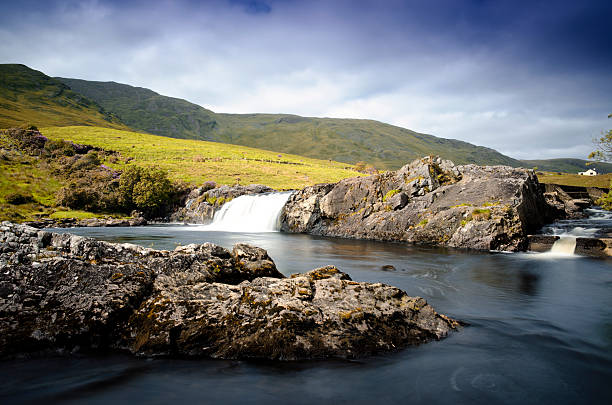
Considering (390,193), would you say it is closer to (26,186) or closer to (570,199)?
(570,199)

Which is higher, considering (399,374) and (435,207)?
(435,207)

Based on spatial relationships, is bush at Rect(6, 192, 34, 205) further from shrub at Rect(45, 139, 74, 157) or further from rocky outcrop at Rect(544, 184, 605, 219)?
rocky outcrop at Rect(544, 184, 605, 219)

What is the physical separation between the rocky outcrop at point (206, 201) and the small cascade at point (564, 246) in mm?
37151

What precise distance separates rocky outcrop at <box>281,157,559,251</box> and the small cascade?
169 cm

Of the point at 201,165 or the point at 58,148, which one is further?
the point at 201,165

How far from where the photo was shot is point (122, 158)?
7488 centimetres

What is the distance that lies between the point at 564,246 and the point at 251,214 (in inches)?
1262

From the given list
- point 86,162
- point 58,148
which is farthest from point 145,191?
point 58,148

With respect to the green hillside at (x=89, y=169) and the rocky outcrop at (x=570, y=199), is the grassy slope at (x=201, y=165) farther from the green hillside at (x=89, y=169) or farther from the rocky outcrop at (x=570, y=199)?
the rocky outcrop at (x=570, y=199)

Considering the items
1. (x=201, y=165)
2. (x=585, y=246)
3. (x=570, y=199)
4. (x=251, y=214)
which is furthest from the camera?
(x=201, y=165)

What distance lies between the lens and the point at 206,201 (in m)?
48.2

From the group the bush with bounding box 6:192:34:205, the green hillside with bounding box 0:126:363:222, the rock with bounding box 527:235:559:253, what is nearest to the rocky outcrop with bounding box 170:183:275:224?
the green hillside with bounding box 0:126:363:222

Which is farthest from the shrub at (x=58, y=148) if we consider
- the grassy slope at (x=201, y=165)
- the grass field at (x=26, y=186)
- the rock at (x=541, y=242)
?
the rock at (x=541, y=242)

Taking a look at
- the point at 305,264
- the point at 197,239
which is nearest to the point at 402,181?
the point at 305,264
